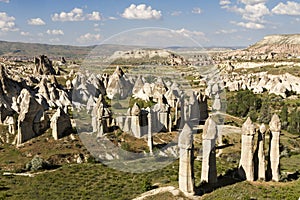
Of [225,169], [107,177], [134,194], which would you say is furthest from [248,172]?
[107,177]

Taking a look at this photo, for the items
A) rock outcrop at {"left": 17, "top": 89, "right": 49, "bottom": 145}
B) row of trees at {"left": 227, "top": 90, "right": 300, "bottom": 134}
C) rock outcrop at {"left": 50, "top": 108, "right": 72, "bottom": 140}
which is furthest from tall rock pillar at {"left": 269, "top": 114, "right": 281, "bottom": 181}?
row of trees at {"left": 227, "top": 90, "right": 300, "bottom": 134}

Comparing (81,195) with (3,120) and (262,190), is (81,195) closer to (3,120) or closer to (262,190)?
(262,190)

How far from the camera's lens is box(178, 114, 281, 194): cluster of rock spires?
69.4 feet

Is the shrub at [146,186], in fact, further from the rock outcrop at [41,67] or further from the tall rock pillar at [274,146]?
the rock outcrop at [41,67]

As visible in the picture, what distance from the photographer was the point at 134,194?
2441 cm

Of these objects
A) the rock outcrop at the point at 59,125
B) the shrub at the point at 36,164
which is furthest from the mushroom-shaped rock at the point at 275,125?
the rock outcrop at the point at 59,125

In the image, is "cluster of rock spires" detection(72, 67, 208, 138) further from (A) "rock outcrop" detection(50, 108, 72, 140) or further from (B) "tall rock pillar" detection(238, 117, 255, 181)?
(B) "tall rock pillar" detection(238, 117, 255, 181)

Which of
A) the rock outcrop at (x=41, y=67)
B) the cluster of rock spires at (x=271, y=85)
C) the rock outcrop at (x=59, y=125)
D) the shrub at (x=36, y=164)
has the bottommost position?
the shrub at (x=36, y=164)

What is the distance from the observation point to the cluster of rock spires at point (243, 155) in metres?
21.1

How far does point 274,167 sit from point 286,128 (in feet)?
95.6

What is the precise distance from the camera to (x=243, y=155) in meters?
23.4

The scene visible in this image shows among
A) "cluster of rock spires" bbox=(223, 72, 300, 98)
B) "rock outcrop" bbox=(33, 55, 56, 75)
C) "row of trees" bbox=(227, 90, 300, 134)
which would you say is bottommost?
"row of trees" bbox=(227, 90, 300, 134)

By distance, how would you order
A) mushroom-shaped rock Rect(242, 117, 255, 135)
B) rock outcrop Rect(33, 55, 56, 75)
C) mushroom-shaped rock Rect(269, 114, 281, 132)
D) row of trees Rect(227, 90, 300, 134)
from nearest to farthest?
mushroom-shaped rock Rect(242, 117, 255, 135) → mushroom-shaped rock Rect(269, 114, 281, 132) → row of trees Rect(227, 90, 300, 134) → rock outcrop Rect(33, 55, 56, 75)

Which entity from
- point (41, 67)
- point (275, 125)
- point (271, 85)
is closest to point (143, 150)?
point (275, 125)
